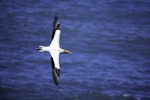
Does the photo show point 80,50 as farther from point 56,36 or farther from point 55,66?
point 55,66

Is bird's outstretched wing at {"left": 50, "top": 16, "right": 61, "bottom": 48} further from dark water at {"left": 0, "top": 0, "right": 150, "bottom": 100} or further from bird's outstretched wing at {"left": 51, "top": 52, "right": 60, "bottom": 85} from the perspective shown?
dark water at {"left": 0, "top": 0, "right": 150, "bottom": 100}

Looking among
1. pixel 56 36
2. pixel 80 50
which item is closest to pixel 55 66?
pixel 56 36

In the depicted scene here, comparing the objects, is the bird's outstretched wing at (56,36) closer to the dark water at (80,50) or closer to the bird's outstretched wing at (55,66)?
the bird's outstretched wing at (55,66)

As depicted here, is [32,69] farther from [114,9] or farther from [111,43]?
[114,9]

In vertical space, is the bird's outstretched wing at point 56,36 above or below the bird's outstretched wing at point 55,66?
above

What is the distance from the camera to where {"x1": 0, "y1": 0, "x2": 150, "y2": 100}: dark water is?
65.9 meters

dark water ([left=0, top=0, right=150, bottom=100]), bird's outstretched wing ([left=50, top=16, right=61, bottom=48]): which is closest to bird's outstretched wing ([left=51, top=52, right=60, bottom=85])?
bird's outstretched wing ([left=50, top=16, right=61, bottom=48])

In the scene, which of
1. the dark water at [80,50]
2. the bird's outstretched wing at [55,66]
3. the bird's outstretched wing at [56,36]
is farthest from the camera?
the dark water at [80,50]

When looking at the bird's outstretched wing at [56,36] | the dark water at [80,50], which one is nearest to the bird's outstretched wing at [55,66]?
the bird's outstretched wing at [56,36]

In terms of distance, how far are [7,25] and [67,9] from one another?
1521 centimetres

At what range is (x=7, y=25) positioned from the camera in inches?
3580

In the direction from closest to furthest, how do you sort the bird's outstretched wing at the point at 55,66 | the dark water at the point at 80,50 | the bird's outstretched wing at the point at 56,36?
the bird's outstretched wing at the point at 55,66, the bird's outstretched wing at the point at 56,36, the dark water at the point at 80,50

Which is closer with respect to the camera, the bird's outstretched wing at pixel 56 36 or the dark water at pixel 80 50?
the bird's outstretched wing at pixel 56 36

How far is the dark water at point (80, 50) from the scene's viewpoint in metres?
65.9
